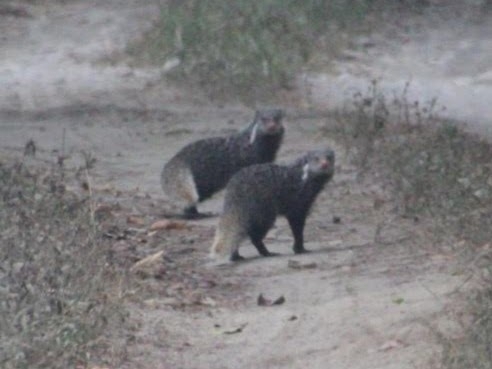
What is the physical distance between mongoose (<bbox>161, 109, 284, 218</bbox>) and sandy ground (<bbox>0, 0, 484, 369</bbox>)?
0.22 m

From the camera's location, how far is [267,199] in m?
10.5

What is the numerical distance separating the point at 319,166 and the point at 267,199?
0.37 meters

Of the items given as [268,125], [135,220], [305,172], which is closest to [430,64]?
[268,125]

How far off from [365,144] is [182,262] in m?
3.16

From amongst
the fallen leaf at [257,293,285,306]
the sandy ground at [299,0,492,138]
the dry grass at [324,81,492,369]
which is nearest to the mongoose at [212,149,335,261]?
the dry grass at [324,81,492,369]

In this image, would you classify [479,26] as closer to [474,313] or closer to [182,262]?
[182,262]

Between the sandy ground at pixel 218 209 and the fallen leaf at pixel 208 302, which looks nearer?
the sandy ground at pixel 218 209

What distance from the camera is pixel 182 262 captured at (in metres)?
10.3

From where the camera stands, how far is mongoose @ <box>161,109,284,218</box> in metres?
11.9

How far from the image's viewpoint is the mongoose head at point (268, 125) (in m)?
11.9

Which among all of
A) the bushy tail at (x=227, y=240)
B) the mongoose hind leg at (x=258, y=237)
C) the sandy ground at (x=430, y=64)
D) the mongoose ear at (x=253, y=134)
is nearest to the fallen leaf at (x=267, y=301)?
the bushy tail at (x=227, y=240)

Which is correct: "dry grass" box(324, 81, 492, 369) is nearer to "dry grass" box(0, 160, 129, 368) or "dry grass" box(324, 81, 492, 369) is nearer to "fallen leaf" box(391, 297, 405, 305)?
"fallen leaf" box(391, 297, 405, 305)

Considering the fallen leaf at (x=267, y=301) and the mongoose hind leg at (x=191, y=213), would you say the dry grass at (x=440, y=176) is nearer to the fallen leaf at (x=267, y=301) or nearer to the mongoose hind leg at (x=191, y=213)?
the fallen leaf at (x=267, y=301)

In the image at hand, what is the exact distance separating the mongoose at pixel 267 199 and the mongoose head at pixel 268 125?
1151 millimetres
